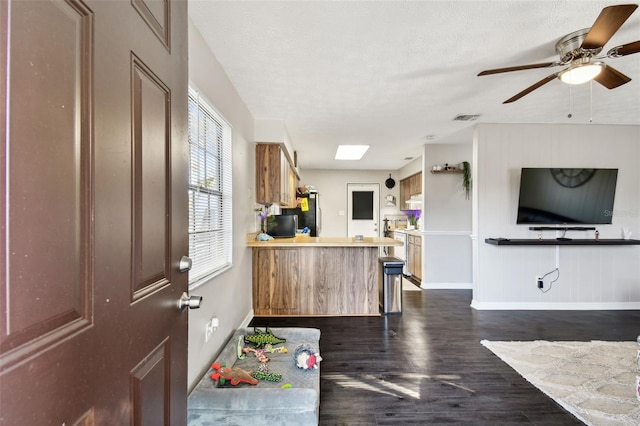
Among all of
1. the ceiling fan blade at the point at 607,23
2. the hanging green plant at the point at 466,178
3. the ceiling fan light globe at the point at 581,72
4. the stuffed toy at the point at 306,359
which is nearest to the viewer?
the ceiling fan blade at the point at 607,23

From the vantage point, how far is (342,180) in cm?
760

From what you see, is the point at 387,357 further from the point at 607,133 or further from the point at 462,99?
the point at 607,133

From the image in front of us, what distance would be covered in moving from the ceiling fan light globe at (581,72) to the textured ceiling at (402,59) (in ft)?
0.72

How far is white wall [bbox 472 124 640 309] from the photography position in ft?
12.8

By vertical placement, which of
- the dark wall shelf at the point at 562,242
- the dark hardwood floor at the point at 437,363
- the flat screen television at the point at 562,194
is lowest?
the dark hardwood floor at the point at 437,363

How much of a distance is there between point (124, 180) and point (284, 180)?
11.2ft

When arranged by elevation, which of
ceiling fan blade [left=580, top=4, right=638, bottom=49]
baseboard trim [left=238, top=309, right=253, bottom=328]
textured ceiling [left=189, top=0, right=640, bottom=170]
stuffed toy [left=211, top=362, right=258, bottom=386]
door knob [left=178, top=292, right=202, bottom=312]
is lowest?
baseboard trim [left=238, top=309, right=253, bottom=328]

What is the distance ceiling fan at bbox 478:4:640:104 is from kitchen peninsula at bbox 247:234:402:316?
2.27 metres

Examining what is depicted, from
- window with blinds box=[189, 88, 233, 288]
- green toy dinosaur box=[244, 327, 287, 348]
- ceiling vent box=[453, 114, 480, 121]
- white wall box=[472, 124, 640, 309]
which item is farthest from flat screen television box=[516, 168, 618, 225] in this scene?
window with blinds box=[189, 88, 233, 288]

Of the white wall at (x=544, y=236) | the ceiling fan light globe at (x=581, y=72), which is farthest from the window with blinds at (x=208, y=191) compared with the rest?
the white wall at (x=544, y=236)

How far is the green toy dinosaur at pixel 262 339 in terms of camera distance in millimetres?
2502

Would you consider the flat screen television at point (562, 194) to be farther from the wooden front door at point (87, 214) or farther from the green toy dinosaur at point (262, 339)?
the wooden front door at point (87, 214)

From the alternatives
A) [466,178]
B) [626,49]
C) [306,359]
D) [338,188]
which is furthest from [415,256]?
[626,49]

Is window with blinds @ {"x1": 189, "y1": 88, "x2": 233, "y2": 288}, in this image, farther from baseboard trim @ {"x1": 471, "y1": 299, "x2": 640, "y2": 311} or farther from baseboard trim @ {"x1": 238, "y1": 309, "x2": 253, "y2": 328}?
baseboard trim @ {"x1": 471, "y1": 299, "x2": 640, "y2": 311}
